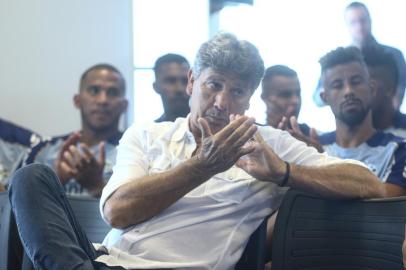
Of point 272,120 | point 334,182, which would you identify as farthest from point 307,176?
point 272,120

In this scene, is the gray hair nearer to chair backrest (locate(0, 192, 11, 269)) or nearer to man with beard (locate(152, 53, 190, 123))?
chair backrest (locate(0, 192, 11, 269))

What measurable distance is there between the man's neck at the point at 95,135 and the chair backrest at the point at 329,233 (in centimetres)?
139

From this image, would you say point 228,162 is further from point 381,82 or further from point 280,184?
point 381,82

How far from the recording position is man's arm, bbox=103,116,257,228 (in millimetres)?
1392

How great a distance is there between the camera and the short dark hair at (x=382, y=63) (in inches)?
103

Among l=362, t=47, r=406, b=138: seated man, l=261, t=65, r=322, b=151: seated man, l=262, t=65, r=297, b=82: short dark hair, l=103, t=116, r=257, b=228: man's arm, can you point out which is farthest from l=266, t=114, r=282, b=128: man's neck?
l=103, t=116, r=257, b=228: man's arm

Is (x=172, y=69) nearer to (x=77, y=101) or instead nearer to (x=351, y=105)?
(x=77, y=101)

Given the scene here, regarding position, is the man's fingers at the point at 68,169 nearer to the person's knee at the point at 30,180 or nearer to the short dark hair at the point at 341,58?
the person's knee at the point at 30,180

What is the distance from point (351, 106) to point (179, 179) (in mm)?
1047

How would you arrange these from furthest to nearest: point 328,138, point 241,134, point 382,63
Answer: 1. point 382,63
2. point 328,138
3. point 241,134

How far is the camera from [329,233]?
4.84ft

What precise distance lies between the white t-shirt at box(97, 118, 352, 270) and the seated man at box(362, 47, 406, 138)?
1.06 m

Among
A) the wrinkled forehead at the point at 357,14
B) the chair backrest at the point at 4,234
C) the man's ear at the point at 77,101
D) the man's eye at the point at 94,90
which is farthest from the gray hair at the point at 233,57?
the wrinkled forehead at the point at 357,14

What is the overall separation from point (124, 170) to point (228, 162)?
0.29 metres
